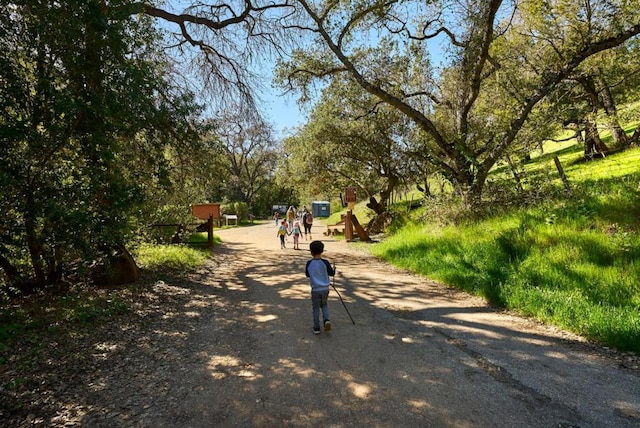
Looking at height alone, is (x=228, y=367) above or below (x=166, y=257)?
below

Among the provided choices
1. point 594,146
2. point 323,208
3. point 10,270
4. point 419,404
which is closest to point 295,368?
point 419,404

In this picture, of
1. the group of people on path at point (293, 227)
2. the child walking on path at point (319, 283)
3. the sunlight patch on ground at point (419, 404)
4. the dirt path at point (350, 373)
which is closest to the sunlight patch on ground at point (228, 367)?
the dirt path at point (350, 373)

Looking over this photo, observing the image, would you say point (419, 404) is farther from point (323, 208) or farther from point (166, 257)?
point (323, 208)

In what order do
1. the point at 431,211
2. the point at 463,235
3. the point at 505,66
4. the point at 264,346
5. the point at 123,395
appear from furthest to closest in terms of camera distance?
the point at 505,66, the point at 431,211, the point at 463,235, the point at 264,346, the point at 123,395

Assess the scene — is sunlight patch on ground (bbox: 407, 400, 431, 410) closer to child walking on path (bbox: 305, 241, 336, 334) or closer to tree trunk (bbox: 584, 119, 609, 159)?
child walking on path (bbox: 305, 241, 336, 334)

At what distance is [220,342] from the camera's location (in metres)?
4.98

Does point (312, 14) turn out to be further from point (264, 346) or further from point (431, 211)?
point (264, 346)

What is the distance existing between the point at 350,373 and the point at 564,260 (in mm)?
4677

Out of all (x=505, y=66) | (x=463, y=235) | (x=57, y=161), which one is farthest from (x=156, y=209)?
(x=505, y=66)

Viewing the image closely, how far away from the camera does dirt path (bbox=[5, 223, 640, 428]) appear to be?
10.2ft

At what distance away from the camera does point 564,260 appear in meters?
6.22

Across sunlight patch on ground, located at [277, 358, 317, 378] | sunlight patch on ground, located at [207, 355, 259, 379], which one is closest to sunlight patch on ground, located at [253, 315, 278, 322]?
sunlight patch on ground, located at [207, 355, 259, 379]

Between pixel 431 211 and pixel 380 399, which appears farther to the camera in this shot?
pixel 431 211

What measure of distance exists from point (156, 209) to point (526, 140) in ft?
36.3
